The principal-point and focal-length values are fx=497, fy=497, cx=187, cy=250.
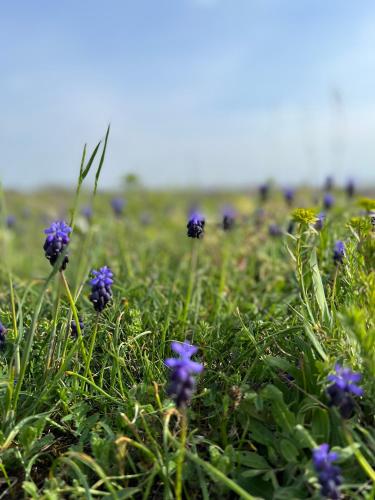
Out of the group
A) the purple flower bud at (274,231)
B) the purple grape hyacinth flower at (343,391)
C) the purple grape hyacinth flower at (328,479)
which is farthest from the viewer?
the purple flower bud at (274,231)

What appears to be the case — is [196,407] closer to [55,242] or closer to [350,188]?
[55,242]

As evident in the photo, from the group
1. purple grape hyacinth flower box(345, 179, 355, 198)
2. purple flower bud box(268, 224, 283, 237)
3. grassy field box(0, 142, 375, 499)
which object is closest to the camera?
grassy field box(0, 142, 375, 499)

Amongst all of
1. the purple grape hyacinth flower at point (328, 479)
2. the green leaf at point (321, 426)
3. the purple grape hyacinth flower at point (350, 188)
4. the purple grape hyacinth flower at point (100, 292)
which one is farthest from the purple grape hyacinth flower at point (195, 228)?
the purple grape hyacinth flower at point (350, 188)

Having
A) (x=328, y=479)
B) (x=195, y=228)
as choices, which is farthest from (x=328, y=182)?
(x=328, y=479)

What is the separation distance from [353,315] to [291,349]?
704mm

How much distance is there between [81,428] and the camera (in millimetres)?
2033

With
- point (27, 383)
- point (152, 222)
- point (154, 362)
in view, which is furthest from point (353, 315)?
point (152, 222)

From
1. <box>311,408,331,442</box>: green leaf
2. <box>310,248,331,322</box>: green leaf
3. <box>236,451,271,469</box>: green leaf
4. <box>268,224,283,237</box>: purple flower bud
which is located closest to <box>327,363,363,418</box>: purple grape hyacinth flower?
<box>311,408,331,442</box>: green leaf

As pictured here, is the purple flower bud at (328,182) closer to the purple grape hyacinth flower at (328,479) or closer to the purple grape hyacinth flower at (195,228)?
the purple grape hyacinth flower at (195,228)

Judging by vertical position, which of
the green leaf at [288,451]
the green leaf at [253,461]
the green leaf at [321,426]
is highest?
the green leaf at [321,426]

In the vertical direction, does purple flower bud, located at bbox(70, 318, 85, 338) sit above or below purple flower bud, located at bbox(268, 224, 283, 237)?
below

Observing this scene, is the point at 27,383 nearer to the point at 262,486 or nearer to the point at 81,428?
the point at 81,428

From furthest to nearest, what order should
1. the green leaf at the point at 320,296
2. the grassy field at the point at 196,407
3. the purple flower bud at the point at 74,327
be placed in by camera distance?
the purple flower bud at the point at 74,327 → the green leaf at the point at 320,296 → the grassy field at the point at 196,407

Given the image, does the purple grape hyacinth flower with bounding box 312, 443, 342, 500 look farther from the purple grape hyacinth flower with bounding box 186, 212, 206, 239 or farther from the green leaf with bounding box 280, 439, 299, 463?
the purple grape hyacinth flower with bounding box 186, 212, 206, 239
